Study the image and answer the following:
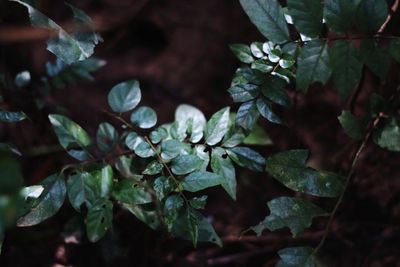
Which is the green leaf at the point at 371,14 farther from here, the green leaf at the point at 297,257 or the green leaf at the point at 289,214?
the green leaf at the point at 297,257

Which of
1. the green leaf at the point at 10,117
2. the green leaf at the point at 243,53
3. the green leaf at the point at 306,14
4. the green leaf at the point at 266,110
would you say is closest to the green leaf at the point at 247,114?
the green leaf at the point at 266,110

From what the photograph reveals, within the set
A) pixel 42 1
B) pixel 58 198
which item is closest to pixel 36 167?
pixel 58 198

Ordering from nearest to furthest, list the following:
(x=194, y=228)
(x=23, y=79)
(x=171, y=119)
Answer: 1. (x=194, y=228)
2. (x=23, y=79)
3. (x=171, y=119)

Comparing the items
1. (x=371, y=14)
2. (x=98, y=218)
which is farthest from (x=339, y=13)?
(x=98, y=218)

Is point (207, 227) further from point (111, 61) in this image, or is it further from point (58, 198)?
point (111, 61)

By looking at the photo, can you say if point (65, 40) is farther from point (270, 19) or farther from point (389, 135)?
point (389, 135)
